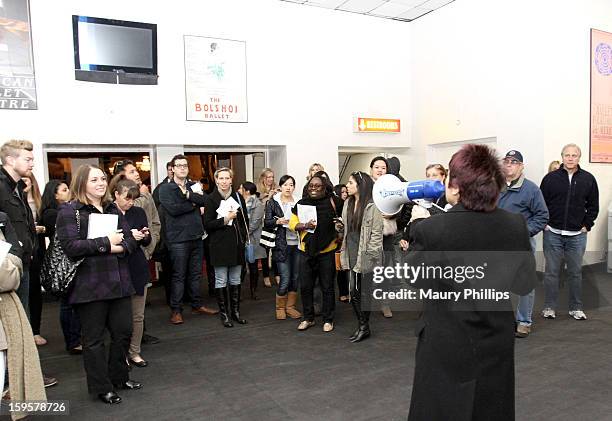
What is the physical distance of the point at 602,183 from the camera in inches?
256

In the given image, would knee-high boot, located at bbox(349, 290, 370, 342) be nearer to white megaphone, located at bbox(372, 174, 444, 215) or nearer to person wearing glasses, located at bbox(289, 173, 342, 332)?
person wearing glasses, located at bbox(289, 173, 342, 332)

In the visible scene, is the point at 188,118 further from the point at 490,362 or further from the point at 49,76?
the point at 490,362

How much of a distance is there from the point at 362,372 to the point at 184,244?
2.09 m

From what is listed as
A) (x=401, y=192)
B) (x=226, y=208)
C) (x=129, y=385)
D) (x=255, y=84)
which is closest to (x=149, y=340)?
(x=129, y=385)

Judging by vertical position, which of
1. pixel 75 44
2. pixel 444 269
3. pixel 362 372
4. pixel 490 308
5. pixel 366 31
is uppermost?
pixel 366 31

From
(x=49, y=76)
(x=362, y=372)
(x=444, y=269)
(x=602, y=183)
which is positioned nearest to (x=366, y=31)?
(x=602, y=183)

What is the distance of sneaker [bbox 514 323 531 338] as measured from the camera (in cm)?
374

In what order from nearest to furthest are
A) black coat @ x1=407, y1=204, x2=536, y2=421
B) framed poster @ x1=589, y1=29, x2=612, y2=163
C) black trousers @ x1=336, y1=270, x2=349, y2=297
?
→ black coat @ x1=407, y1=204, x2=536, y2=421, black trousers @ x1=336, y1=270, x2=349, y2=297, framed poster @ x1=589, y1=29, x2=612, y2=163

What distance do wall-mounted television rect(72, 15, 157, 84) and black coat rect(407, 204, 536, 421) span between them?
549cm

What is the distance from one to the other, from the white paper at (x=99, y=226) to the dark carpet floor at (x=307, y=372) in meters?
1.04

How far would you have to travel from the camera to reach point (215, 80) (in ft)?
21.2

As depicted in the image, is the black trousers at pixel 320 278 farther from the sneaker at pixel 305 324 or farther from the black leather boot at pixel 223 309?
the black leather boot at pixel 223 309

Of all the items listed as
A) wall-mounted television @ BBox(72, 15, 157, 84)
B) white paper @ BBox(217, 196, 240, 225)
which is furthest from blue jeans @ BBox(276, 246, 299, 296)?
wall-mounted television @ BBox(72, 15, 157, 84)

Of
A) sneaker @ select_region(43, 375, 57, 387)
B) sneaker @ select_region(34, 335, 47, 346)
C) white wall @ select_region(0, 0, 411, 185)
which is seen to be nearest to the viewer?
sneaker @ select_region(43, 375, 57, 387)
